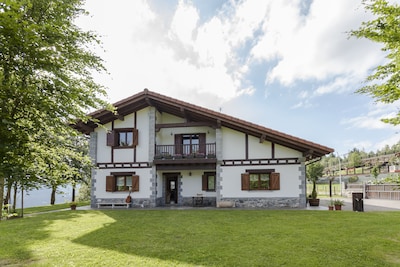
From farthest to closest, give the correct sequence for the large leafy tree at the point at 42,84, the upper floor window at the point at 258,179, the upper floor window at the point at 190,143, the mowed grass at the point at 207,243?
1. the upper floor window at the point at 190,143
2. the upper floor window at the point at 258,179
3. the mowed grass at the point at 207,243
4. the large leafy tree at the point at 42,84

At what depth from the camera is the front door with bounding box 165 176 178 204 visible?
18047mm

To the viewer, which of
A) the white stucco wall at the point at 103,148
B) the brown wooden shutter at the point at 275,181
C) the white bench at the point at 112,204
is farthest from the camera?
the white stucco wall at the point at 103,148

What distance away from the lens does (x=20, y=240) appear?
25.7ft

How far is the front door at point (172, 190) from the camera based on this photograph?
59.2ft

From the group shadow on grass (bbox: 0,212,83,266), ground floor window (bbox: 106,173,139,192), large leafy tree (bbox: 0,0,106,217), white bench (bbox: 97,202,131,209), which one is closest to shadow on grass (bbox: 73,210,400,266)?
shadow on grass (bbox: 0,212,83,266)

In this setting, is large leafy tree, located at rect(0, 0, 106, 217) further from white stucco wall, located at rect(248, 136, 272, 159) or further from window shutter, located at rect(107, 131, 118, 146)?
window shutter, located at rect(107, 131, 118, 146)

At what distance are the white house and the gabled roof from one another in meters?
0.05

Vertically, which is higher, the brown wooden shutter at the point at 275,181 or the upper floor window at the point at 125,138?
the upper floor window at the point at 125,138

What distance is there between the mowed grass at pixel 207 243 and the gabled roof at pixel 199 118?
4955mm

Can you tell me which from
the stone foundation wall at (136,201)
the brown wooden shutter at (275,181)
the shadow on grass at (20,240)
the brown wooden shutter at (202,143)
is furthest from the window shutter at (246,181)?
the shadow on grass at (20,240)

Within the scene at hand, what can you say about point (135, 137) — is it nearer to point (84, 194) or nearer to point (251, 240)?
point (251, 240)

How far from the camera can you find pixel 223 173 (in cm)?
1595

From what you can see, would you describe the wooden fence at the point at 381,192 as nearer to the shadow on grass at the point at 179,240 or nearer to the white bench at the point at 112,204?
the shadow on grass at the point at 179,240

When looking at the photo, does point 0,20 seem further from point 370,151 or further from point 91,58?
point 370,151
